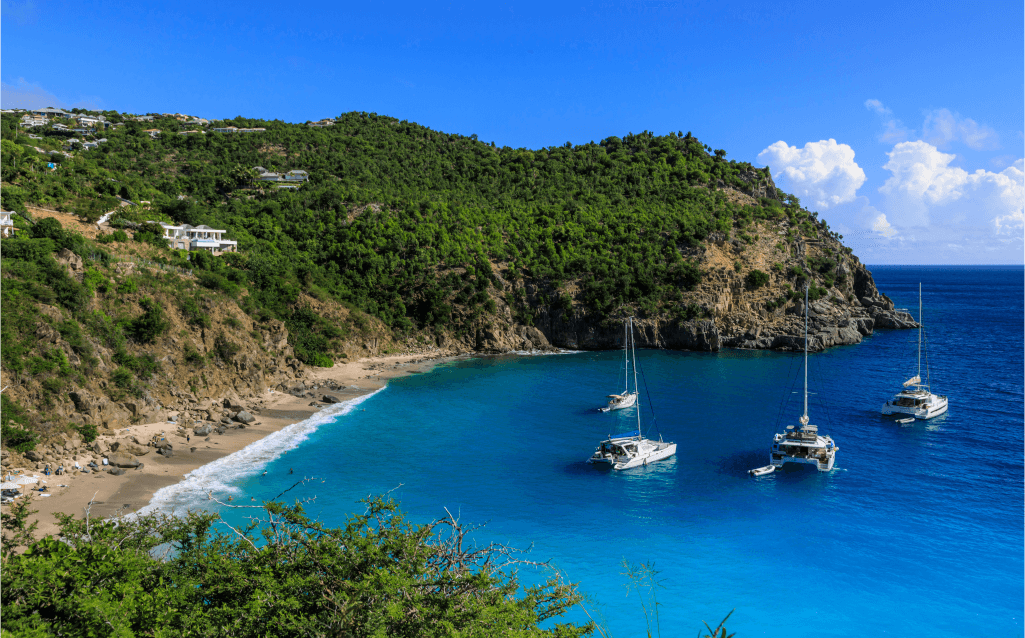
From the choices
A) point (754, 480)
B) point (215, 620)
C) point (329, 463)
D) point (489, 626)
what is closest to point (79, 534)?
point (215, 620)

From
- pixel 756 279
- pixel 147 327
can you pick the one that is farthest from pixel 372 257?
pixel 756 279

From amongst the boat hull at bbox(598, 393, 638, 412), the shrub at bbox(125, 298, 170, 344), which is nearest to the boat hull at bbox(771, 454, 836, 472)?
the boat hull at bbox(598, 393, 638, 412)

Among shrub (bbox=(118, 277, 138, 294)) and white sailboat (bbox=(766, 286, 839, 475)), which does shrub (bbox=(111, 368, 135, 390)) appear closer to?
shrub (bbox=(118, 277, 138, 294))

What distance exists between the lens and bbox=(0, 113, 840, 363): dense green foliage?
216ft

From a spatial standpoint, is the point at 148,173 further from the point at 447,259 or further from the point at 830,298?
the point at 830,298

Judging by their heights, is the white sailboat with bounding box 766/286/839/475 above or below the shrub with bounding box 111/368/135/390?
below

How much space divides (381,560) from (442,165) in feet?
317

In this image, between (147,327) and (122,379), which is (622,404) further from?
(147,327)

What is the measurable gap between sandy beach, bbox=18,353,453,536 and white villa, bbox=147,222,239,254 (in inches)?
731

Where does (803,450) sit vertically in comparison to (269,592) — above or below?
below

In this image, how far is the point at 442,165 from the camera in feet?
344

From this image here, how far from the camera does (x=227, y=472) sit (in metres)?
35.9

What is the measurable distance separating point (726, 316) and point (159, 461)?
69794 mm

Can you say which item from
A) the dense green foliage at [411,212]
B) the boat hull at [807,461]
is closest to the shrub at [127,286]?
the dense green foliage at [411,212]
